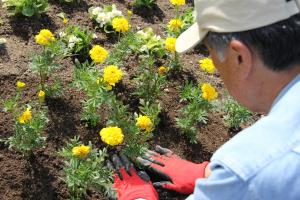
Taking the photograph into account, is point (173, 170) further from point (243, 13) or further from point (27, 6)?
point (27, 6)

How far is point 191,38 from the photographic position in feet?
5.92

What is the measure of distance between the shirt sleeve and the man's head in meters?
0.37

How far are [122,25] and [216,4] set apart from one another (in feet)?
5.04

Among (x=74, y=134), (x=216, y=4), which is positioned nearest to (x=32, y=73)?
(x=74, y=134)

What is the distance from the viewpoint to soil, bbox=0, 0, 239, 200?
2.84 metres

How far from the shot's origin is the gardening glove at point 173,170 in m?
2.92

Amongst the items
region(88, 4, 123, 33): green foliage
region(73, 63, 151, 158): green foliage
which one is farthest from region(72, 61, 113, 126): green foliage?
region(88, 4, 123, 33): green foliage

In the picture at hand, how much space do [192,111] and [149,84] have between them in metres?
0.39

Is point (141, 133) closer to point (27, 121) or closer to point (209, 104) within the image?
point (209, 104)

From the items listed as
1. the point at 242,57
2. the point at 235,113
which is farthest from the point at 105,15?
the point at 242,57

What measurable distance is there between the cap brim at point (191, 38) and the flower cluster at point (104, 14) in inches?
77.3

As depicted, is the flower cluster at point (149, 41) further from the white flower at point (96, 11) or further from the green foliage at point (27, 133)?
the green foliage at point (27, 133)

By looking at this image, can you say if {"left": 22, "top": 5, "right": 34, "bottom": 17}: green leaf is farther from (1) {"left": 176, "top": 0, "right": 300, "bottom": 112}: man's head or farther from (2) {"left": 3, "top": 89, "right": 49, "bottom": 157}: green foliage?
(1) {"left": 176, "top": 0, "right": 300, "bottom": 112}: man's head

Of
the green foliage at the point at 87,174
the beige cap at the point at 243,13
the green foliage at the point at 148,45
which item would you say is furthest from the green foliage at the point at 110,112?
the beige cap at the point at 243,13
